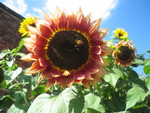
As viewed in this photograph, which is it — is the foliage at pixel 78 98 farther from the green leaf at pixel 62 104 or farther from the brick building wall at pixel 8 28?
the brick building wall at pixel 8 28

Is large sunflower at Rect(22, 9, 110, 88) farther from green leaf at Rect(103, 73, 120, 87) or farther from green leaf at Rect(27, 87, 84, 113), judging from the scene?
green leaf at Rect(103, 73, 120, 87)

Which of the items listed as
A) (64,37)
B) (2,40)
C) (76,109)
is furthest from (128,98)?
(2,40)

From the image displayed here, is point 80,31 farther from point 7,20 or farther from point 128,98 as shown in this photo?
point 7,20

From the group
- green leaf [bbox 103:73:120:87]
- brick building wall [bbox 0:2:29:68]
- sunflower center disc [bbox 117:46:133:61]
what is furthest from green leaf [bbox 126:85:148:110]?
brick building wall [bbox 0:2:29:68]

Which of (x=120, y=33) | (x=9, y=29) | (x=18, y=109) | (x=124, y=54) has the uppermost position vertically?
(x=9, y=29)

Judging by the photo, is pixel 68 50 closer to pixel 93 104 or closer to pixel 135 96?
pixel 93 104

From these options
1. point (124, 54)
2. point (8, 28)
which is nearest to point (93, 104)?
point (124, 54)

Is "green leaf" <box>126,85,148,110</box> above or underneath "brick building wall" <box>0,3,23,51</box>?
underneath

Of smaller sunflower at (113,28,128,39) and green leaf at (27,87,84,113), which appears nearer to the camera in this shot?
green leaf at (27,87,84,113)
